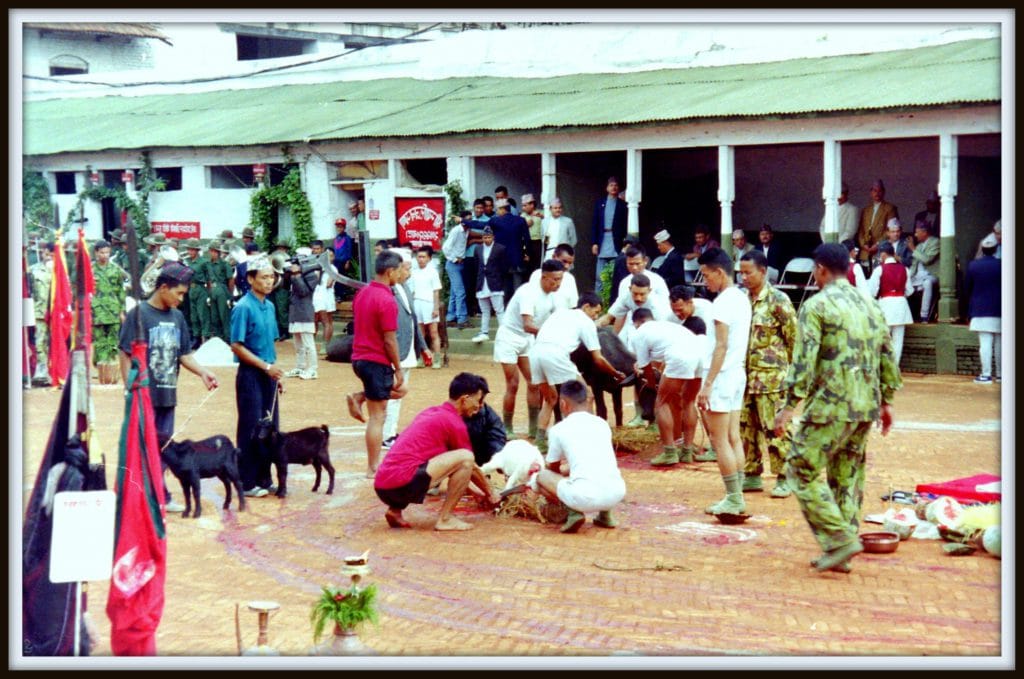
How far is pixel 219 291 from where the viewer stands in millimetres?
14984

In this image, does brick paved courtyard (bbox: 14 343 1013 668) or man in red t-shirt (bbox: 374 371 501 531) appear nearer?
brick paved courtyard (bbox: 14 343 1013 668)

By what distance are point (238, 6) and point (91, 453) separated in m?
2.36

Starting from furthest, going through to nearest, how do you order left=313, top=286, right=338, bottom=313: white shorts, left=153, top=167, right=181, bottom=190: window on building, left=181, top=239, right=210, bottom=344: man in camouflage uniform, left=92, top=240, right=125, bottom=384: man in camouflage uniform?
1. left=313, top=286, right=338, bottom=313: white shorts
2. left=153, top=167, right=181, bottom=190: window on building
3. left=181, top=239, right=210, bottom=344: man in camouflage uniform
4. left=92, top=240, right=125, bottom=384: man in camouflage uniform

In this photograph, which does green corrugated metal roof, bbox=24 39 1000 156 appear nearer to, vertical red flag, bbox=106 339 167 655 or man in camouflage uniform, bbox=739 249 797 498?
man in camouflage uniform, bbox=739 249 797 498

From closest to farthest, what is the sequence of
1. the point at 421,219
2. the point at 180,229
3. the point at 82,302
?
1. the point at 82,302
2. the point at 180,229
3. the point at 421,219

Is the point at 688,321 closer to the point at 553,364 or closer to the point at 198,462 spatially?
the point at 553,364

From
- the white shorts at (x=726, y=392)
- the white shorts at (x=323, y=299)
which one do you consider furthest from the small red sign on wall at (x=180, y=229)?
the white shorts at (x=726, y=392)

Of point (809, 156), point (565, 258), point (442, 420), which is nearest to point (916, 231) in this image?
point (809, 156)

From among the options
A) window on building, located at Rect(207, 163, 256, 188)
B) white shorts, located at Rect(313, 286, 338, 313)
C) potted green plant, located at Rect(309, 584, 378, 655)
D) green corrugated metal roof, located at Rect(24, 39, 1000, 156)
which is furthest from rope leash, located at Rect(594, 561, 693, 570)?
white shorts, located at Rect(313, 286, 338, 313)

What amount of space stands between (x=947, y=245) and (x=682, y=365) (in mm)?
7004

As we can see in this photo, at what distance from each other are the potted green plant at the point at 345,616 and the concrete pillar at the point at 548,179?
14.0m

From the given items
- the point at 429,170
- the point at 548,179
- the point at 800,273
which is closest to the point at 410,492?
the point at 800,273

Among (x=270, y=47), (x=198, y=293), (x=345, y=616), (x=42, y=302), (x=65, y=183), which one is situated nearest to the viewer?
(x=345, y=616)

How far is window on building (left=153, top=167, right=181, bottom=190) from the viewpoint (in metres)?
15.5
